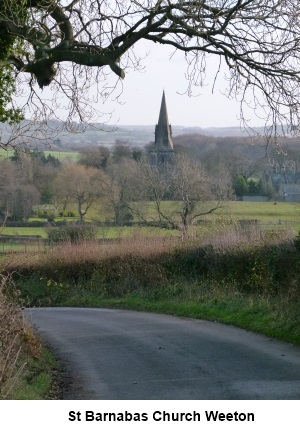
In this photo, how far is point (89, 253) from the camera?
36.5 metres

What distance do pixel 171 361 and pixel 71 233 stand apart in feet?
103

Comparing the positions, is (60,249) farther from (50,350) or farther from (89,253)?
(50,350)

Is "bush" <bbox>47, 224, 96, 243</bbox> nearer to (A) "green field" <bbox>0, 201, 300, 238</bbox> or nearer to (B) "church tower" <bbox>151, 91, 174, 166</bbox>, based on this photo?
(A) "green field" <bbox>0, 201, 300, 238</bbox>

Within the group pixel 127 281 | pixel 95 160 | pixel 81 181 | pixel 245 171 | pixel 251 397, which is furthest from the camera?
pixel 95 160

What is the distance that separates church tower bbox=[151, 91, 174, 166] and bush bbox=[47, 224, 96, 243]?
11.3m

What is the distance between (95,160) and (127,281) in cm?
3111

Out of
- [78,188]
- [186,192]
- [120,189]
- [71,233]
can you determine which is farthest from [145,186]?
[71,233]

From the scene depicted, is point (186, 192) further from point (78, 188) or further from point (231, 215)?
point (78, 188)

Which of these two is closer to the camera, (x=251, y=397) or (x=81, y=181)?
(x=251, y=397)

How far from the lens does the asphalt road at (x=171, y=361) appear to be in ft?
37.6

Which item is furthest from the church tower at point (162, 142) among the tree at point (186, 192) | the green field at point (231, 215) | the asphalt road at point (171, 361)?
the asphalt road at point (171, 361)

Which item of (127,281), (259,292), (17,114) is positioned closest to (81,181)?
(127,281)

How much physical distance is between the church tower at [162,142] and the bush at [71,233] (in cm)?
1131

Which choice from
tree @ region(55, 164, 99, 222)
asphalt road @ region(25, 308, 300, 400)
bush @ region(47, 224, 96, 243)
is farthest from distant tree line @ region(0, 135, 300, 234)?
asphalt road @ region(25, 308, 300, 400)
